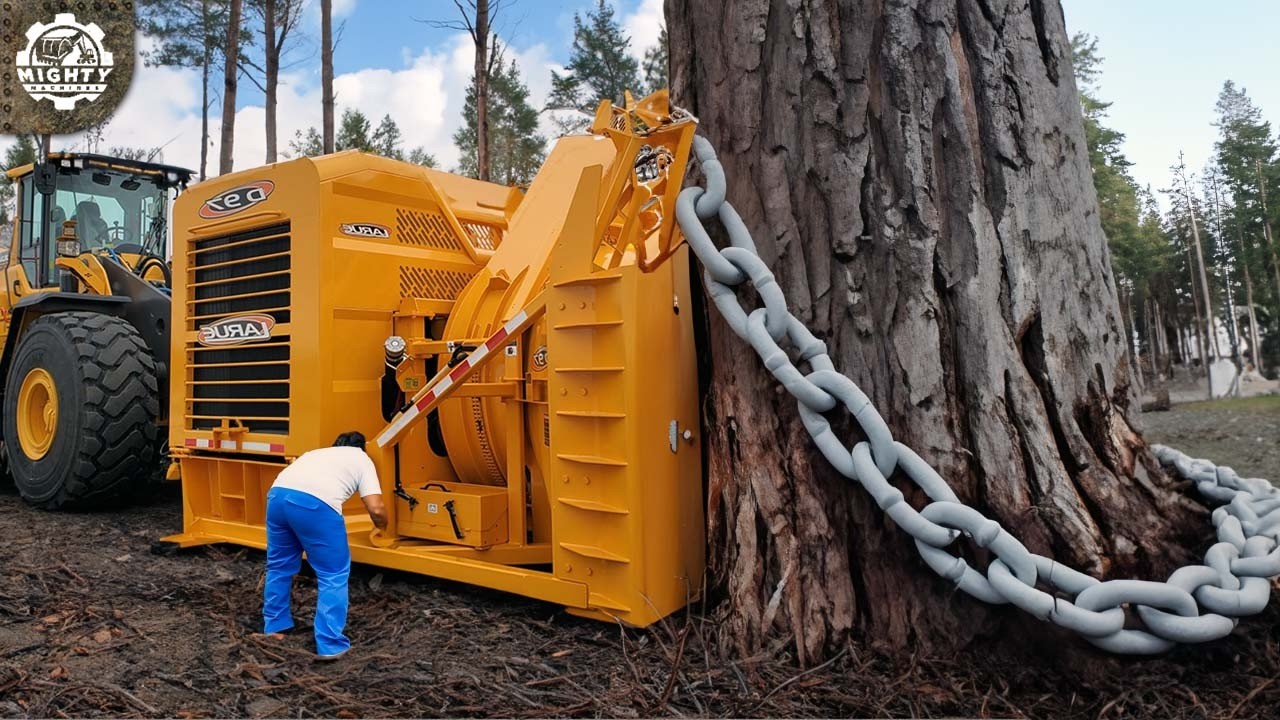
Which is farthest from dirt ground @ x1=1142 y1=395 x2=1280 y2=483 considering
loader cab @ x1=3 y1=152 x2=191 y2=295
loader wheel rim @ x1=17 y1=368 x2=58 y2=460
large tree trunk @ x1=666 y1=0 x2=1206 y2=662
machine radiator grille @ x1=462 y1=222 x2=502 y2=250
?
loader cab @ x1=3 y1=152 x2=191 y2=295

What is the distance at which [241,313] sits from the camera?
16.8ft

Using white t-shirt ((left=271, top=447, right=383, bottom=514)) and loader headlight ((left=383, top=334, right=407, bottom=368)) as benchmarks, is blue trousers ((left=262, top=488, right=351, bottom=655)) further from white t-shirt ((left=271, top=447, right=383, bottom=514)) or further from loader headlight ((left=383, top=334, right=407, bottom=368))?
loader headlight ((left=383, top=334, right=407, bottom=368))

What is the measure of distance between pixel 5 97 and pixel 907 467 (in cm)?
2413

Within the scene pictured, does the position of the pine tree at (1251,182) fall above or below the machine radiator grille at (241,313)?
above

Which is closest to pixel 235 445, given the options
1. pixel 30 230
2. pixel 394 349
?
pixel 394 349

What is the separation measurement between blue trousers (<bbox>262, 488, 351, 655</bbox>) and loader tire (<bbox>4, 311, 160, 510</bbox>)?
289 cm

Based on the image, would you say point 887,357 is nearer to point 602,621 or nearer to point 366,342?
point 602,621

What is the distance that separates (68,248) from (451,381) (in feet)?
18.6

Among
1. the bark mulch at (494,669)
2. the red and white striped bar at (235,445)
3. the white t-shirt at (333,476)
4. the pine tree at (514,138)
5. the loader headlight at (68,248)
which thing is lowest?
the bark mulch at (494,669)

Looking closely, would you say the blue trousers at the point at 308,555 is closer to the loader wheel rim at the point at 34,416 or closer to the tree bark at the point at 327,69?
the loader wheel rim at the point at 34,416

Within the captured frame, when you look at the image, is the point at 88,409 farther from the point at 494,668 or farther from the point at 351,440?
the point at 494,668

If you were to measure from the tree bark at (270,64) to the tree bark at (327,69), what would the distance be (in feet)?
7.11

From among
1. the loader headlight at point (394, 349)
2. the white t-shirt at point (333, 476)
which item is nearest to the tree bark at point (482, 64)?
the loader headlight at point (394, 349)

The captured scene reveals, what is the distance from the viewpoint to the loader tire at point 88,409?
5.95 m
